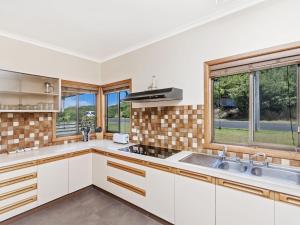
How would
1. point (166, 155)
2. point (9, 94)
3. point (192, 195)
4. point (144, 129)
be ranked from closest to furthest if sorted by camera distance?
1. point (192, 195)
2. point (166, 155)
3. point (9, 94)
4. point (144, 129)

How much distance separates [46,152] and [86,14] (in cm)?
193

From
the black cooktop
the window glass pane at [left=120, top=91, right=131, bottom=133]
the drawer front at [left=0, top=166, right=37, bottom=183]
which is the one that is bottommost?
the drawer front at [left=0, top=166, right=37, bottom=183]

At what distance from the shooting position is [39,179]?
7.37ft

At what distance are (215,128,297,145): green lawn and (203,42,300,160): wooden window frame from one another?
103mm

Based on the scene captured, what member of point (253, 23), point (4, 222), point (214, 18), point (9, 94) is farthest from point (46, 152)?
point (253, 23)

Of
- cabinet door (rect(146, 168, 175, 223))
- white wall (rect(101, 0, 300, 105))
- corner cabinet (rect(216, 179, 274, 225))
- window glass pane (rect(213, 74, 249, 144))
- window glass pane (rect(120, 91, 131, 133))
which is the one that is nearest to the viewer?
corner cabinet (rect(216, 179, 274, 225))

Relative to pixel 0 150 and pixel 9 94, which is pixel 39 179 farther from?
pixel 9 94

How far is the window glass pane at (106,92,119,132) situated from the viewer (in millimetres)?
3506

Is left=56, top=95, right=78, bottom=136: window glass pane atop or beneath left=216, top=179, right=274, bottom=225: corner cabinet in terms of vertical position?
atop

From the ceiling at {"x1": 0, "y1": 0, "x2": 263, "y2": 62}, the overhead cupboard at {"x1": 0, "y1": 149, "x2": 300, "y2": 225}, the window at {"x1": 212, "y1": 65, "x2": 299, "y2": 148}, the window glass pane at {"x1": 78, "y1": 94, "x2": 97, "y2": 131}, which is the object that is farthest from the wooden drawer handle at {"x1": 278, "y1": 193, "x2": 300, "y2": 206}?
the window glass pane at {"x1": 78, "y1": 94, "x2": 97, "y2": 131}

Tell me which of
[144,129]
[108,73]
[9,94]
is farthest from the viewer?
[108,73]

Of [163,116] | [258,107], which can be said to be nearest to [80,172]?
[163,116]

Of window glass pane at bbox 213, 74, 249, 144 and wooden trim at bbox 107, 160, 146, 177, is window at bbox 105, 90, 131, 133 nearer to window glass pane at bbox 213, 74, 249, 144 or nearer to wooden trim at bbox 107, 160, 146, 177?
wooden trim at bbox 107, 160, 146, 177

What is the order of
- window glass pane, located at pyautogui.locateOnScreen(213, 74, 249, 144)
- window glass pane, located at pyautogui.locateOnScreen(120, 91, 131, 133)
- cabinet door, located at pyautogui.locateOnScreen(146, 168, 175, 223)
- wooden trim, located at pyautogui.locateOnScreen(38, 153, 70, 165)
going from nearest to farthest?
cabinet door, located at pyautogui.locateOnScreen(146, 168, 175, 223) < window glass pane, located at pyautogui.locateOnScreen(213, 74, 249, 144) < wooden trim, located at pyautogui.locateOnScreen(38, 153, 70, 165) < window glass pane, located at pyautogui.locateOnScreen(120, 91, 131, 133)
